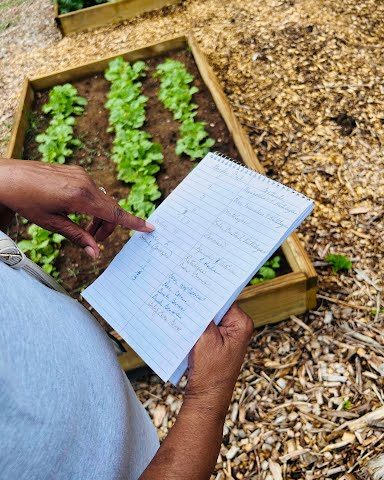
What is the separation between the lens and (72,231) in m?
1.38

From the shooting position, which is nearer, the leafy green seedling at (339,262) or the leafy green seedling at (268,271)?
the leafy green seedling at (268,271)

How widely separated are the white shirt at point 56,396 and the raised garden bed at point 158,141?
109cm

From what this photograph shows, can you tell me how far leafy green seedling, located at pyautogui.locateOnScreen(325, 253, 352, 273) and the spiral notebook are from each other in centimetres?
111

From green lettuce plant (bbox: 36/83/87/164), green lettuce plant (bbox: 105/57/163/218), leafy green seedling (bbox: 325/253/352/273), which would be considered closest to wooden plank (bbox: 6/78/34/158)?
green lettuce plant (bbox: 36/83/87/164)

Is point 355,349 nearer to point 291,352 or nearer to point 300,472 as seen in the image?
point 291,352

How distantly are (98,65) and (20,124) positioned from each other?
91 cm

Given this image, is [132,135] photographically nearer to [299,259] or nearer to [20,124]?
[20,124]

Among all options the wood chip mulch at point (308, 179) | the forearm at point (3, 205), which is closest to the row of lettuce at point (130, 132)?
the wood chip mulch at point (308, 179)

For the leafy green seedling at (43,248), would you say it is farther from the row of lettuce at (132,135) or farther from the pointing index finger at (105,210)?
the pointing index finger at (105,210)

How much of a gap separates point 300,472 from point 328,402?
0.34 m

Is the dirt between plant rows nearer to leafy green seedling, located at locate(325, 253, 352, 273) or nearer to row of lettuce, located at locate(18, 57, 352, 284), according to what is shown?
row of lettuce, located at locate(18, 57, 352, 284)

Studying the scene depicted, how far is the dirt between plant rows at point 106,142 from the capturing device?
8.52 feet

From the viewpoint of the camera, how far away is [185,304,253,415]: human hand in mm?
1130

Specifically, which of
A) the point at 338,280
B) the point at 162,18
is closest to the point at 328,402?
the point at 338,280
